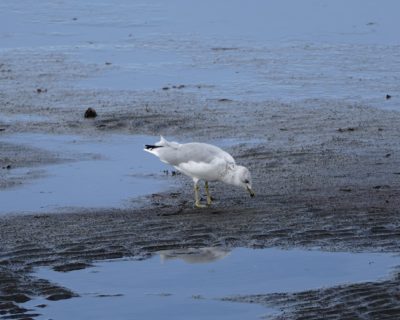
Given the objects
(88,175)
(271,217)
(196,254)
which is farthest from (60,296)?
(88,175)

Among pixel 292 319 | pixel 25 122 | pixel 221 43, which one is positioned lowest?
Result: pixel 292 319

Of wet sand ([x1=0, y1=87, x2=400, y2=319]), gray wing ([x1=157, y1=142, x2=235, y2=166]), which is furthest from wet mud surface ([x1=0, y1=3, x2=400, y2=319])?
gray wing ([x1=157, y1=142, x2=235, y2=166])

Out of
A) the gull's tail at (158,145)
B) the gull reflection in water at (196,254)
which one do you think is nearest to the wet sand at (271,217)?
the gull reflection in water at (196,254)

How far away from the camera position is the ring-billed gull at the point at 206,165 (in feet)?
38.8

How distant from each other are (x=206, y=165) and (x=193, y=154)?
0.70 feet

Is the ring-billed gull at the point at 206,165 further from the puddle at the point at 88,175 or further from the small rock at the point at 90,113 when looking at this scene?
the small rock at the point at 90,113

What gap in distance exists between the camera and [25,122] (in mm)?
16391

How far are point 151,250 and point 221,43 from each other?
12.9 m

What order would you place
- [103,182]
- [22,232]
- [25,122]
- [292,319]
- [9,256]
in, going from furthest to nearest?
[25,122], [103,182], [22,232], [9,256], [292,319]

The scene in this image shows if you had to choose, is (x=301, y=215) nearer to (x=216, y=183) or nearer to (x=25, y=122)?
(x=216, y=183)

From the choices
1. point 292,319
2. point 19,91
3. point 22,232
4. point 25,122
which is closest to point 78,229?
point 22,232

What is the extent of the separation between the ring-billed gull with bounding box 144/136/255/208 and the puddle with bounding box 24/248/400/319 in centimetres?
180

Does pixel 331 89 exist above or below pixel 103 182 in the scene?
above

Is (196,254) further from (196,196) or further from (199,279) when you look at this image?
(196,196)
